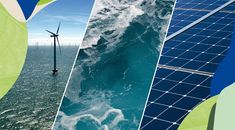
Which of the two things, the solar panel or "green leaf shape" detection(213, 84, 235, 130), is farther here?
the solar panel

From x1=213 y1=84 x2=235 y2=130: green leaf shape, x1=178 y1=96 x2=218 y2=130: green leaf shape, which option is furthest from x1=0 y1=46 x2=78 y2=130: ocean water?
x1=213 y1=84 x2=235 y2=130: green leaf shape

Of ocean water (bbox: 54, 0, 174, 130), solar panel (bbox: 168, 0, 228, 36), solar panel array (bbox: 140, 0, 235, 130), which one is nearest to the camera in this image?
solar panel array (bbox: 140, 0, 235, 130)

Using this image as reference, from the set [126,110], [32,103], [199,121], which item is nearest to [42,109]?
[32,103]

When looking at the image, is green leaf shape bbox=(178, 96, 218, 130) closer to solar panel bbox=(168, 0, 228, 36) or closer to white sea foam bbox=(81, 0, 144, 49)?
solar panel bbox=(168, 0, 228, 36)

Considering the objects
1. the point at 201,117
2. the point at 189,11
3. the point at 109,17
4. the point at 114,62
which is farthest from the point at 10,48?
the point at 114,62

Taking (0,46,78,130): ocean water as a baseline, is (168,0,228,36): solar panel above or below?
above

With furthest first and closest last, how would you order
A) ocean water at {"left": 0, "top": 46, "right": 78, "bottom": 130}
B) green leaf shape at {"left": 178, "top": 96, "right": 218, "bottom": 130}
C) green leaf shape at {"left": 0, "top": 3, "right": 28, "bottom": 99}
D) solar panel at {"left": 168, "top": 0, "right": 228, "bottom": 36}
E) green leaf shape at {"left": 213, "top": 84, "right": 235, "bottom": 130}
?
ocean water at {"left": 0, "top": 46, "right": 78, "bottom": 130}
solar panel at {"left": 168, "top": 0, "right": 228, "bottom": 36}
green leaf shape at {"left": 0, "top": 3, "right": 28, "bottom": 99}
green leaf shape at {"left": 178, "top": 96, "right": 218, "bottom": 130}
green leaf shape at {"left": 213, "top": 84, "right": 235, "bottom": 130}

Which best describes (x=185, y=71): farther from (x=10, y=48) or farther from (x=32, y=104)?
(x=32, y=104)

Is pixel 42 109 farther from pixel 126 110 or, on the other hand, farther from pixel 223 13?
pixel 223 13
